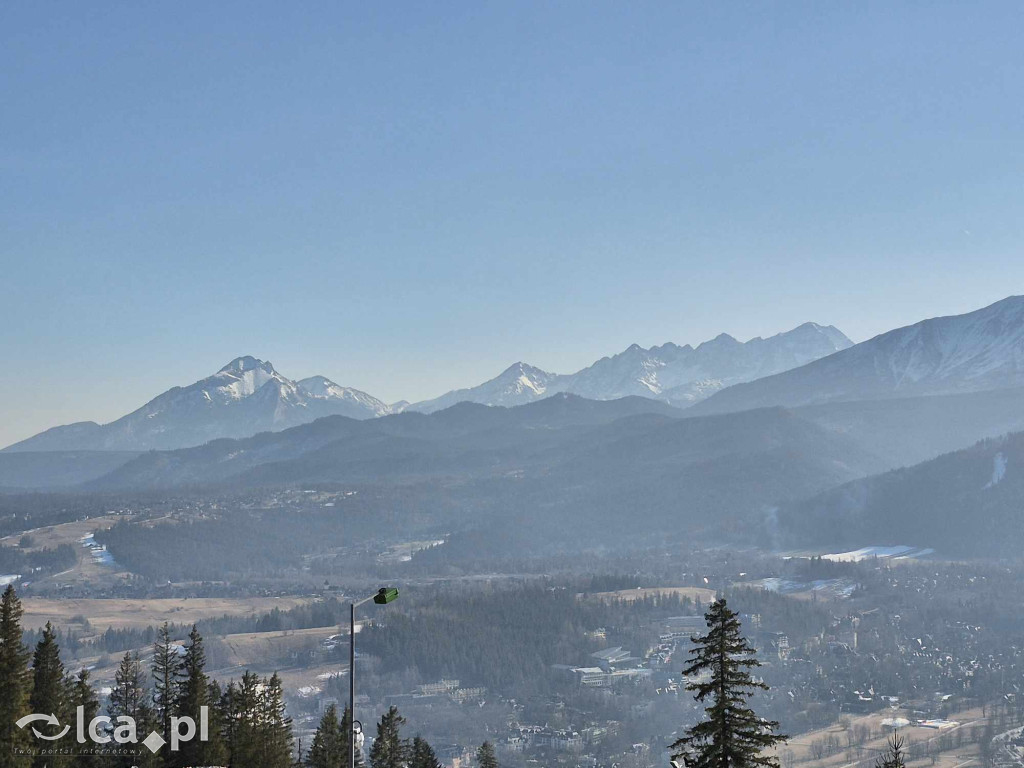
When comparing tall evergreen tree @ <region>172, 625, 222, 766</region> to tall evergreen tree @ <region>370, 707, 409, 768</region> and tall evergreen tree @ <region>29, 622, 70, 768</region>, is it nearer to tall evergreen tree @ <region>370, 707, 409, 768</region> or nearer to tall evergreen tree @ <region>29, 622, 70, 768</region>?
tall evergreen tree @ <region>29, 622, 70, 768</region>

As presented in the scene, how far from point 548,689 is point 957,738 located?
53.7 metres

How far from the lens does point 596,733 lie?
5404 inches

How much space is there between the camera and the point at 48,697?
54875 mm

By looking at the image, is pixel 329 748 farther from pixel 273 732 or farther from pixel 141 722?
pixel 141 722

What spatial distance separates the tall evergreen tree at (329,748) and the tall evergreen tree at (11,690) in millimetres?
14928

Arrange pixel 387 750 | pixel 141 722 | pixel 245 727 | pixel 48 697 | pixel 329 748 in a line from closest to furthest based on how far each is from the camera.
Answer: pixel 48 697, pixel 245 727, pixel 141 722, pixel 329 748, pixel 387 750

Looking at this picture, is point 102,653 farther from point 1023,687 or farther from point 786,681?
point 1023,687

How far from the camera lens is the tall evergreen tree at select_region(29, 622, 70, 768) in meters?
51.7

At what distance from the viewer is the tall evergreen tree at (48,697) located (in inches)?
2036

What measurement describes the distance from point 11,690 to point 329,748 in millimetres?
17489

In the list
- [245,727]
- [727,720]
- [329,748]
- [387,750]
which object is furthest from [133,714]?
[727,720]

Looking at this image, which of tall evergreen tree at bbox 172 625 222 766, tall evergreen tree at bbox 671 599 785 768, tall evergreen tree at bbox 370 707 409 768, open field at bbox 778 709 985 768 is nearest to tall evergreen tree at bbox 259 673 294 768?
tall evergreen tree at bbox 172 625 222 766

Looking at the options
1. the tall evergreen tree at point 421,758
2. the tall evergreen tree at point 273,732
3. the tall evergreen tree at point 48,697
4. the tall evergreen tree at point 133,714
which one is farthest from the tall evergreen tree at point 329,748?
the tall evergreen tree at point 48,697

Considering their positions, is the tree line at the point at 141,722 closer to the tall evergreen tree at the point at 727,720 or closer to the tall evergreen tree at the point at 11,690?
the tall evergreen tree at the point at 11,690
